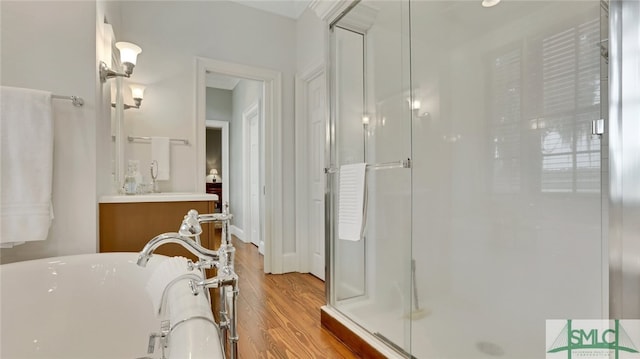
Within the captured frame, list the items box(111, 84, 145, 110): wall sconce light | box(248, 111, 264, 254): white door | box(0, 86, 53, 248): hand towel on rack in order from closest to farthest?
box(0, 86, 53, 248): hand towel on rack → box(111, 84, 145, 110): wall sconce light → box(248, 111, 264, 254): white door

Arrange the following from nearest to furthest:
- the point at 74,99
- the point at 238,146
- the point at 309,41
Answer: the point at 74,99 < the point at 309,41 < the point at 238,146

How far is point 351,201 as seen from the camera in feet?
6.16

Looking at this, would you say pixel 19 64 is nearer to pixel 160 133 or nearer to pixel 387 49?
pixel 160 133

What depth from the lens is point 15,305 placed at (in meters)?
1.23

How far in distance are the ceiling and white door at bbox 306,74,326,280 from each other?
777 millimetres

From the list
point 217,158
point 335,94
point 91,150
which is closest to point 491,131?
point 335,94

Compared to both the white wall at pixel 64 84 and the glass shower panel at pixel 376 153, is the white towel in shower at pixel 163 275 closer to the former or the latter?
the white wall at pixel 64 84

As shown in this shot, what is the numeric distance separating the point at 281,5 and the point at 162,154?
76.9 inches

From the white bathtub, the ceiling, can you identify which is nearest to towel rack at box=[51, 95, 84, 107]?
the white bathtub

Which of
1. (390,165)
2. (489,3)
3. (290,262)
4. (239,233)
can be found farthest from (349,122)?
(239,233)

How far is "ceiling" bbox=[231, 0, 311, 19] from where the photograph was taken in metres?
3.04

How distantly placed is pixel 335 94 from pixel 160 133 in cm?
164

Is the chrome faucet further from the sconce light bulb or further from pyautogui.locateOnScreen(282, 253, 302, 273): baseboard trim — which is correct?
pyautogui.locateOnScreen(282, 253, 302, 273): baseboard trim
